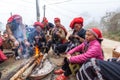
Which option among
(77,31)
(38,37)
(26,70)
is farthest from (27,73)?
(38,37)

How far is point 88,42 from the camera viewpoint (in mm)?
4754

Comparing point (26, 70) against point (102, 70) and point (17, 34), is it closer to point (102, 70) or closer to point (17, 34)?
point (17, 34)

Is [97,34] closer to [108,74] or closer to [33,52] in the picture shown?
[108,74]

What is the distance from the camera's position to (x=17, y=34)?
7.75 m

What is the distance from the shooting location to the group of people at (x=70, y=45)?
345cm

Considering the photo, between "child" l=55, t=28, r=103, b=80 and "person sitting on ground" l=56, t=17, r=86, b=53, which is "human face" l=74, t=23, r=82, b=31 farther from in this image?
"child" l=55, t=28, r=103, b=80

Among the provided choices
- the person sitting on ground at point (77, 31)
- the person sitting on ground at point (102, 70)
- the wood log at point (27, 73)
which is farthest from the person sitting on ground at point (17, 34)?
the person sitting on ground at point (102, 70)

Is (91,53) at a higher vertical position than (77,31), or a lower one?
lower

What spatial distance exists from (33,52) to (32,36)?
69cm

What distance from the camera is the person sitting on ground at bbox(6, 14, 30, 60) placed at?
7.34 m

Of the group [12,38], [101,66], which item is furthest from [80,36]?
[101,66]

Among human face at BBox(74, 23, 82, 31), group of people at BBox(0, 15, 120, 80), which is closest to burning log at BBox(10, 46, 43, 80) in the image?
group of people at BBox(0, 15, 120, 80)

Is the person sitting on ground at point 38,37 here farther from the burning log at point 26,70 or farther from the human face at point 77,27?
the human face at point 77,27

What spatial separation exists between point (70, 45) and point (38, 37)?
244 cm
